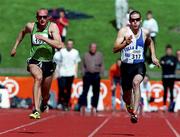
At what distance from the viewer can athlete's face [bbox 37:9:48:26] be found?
14.4 m

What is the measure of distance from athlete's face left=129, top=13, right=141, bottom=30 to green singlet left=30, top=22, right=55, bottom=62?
1500mm

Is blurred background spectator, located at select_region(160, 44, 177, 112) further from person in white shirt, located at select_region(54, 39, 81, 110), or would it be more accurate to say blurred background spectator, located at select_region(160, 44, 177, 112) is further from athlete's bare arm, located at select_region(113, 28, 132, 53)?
athlete's bare arm, located at select_region(113, 28, 132, 53)

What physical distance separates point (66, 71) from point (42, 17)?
984cm

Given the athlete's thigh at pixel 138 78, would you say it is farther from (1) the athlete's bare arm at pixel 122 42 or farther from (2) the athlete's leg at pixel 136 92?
(1) the athlete's bare arm at pixel 122 42

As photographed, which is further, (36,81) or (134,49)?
(134,49)

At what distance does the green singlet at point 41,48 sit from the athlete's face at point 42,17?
0.15m

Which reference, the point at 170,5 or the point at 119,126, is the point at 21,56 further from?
the point at 119,126

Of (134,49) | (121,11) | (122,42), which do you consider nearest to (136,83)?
(134,49)

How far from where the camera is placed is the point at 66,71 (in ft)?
79.6

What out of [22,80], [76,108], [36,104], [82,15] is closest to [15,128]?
[36,104]

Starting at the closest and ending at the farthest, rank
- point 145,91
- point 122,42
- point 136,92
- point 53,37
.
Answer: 1. point 122,42
2. point 136,92
3. point 53,37
4. point 145,91

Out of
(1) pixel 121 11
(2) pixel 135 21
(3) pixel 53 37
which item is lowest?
(3) pixel 53 37

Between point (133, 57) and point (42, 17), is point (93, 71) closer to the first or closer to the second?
point (133, 57)

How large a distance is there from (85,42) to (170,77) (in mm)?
11821
